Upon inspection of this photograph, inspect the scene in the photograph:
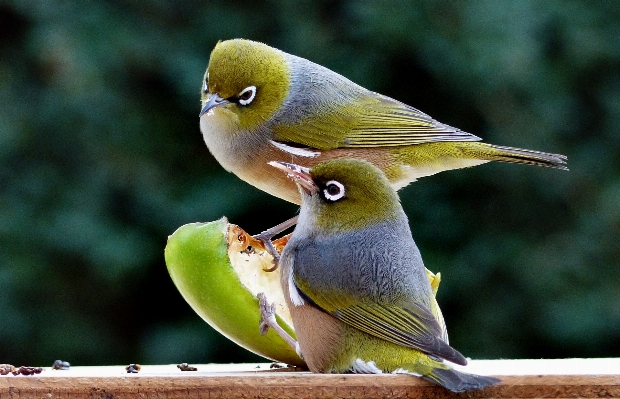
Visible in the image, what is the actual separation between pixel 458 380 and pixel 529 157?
5.08 feet

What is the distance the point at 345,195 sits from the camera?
305cm

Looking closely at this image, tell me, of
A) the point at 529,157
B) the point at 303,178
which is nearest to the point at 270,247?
the point at 303,178

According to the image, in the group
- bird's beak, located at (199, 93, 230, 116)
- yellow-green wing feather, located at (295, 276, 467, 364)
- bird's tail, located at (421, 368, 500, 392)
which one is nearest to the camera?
bird's tail, located at (421, 368, 500, 392)

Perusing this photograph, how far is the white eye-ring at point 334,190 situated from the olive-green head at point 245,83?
0.73 m

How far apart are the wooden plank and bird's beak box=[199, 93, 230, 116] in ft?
4.06

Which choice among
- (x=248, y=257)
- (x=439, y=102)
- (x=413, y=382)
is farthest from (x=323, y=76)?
(x=439, y=102)

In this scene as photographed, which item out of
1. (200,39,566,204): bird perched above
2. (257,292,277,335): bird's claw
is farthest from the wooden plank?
(200,39,566,204): bird perched above

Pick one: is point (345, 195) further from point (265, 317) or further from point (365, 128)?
point (365, 128)

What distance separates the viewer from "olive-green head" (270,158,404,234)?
3.04 metres

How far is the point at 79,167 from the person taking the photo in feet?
20.9

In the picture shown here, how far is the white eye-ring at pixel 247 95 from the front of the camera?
3.74m

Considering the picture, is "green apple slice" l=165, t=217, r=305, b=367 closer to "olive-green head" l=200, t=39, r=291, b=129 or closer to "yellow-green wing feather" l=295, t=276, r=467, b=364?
"yellow-green wing feather" l=295, t=276, r=467, b=364

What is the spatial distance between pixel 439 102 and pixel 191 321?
1.98 m

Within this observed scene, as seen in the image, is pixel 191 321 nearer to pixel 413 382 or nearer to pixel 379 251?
pixel 379 251
